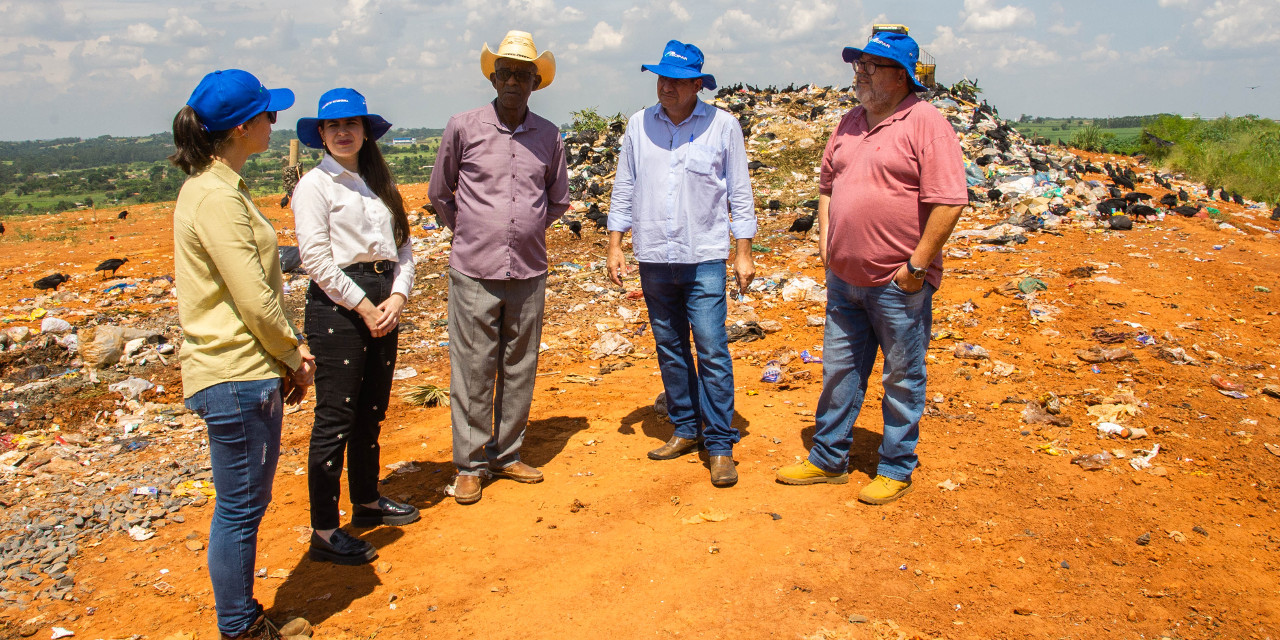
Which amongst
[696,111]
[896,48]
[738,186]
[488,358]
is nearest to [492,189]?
[488,358]

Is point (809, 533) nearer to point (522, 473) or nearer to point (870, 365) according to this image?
point (870, 365)

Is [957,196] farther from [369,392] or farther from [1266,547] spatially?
[369,392]

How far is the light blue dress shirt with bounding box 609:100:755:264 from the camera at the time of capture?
352cm

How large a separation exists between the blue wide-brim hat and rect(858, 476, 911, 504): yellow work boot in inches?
103

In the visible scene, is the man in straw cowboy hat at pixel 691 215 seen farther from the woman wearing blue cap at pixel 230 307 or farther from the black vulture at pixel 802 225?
the black vulture at pixel 802 225

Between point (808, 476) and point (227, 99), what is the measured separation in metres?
2.79

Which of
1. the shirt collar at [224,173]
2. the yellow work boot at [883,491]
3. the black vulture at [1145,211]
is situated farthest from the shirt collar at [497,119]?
the black vulture at [1145,211]

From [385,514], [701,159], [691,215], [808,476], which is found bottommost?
[385,514]

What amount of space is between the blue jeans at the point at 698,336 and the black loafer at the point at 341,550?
1598 mm

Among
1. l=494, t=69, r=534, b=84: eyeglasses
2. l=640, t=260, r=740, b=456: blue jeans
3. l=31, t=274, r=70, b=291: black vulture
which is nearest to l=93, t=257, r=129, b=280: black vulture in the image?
l=31, t=274, r=70, b=291: black vulture

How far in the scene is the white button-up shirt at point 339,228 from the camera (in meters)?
2.81

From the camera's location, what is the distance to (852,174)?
3.18 metres

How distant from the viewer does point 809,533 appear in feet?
10.3

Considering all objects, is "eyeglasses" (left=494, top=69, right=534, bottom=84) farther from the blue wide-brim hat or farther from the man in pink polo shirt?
the man in pink polo shirt
